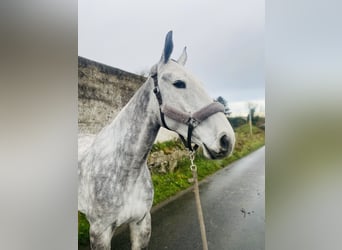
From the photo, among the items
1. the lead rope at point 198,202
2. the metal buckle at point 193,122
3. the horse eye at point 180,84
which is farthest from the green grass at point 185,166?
the horse eye at point 180,84

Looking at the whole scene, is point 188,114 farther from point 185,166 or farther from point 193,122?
point 185,166

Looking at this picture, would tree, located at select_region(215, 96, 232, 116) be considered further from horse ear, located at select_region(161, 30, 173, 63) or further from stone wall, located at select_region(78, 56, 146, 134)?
stone wall, located at select_region(78, 56, 146, 134)

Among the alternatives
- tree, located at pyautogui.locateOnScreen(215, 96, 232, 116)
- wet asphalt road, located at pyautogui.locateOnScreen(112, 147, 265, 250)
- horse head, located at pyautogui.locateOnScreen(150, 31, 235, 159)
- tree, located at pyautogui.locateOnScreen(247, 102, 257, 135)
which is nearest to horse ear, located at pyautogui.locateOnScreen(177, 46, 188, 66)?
horse head, located at pyautogui.locateOnScreen(150, 31, 235, 159)

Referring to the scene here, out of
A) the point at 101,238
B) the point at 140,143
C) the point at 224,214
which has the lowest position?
the point at 101,238

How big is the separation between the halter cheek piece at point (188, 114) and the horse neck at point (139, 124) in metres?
0.03

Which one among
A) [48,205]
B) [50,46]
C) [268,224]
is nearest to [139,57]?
[50,46]

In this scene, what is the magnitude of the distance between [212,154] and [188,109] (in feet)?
0.77

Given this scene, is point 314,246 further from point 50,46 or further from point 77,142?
point 50,46

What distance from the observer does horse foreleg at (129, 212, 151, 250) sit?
137 cm

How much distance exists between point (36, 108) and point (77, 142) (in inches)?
9.9

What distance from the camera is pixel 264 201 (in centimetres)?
128

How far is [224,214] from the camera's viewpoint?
4.37 ft

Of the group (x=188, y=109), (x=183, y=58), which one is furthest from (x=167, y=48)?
(x=188, y=109)

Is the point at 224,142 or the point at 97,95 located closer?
the point at 224,142
